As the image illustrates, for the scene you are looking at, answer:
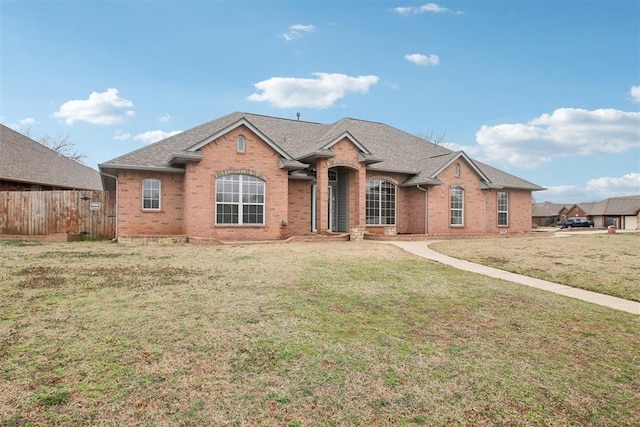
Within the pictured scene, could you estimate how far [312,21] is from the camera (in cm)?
1609

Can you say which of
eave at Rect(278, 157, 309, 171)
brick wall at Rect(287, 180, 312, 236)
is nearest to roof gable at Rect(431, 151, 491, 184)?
brick wall at Rect(287, 180, 312, 236)

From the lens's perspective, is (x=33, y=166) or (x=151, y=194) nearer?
(x=151, y=194)

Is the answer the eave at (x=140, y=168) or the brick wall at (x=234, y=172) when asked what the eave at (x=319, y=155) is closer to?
the brick wall at (x=234, y=172)

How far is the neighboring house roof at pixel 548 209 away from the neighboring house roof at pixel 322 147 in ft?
180

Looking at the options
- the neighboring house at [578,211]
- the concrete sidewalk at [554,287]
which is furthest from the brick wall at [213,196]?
the neighboring house at [578,211]

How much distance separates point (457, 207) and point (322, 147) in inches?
416

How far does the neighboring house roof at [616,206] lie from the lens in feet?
187

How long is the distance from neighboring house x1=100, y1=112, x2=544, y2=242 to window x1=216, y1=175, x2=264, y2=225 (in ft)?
0.16

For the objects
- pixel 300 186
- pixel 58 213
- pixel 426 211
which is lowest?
pixel 58 213

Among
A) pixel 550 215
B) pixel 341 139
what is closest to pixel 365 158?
pixel 341 139

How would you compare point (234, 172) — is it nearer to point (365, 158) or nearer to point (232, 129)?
point (232, 129)

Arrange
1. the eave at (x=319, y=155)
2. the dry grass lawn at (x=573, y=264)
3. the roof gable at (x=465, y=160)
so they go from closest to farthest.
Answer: the dry grass lawn at (x=573, y=264) → the eave at (x=319, y=155) → the roof gable at (x=465, y=160)

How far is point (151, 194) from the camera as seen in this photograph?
1781 centimetres

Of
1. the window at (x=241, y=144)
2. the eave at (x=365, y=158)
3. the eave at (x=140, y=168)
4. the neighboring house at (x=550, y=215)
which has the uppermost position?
the window at (x=241, y=144)
